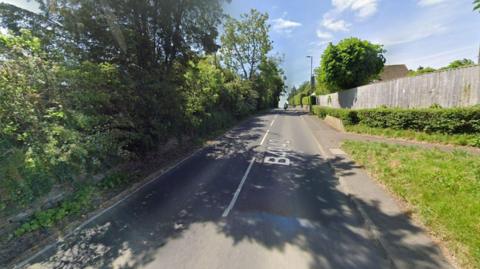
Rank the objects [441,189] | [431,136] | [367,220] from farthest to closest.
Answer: [431,136] < [441,189] < [367,220]

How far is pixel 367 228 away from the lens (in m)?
4.12

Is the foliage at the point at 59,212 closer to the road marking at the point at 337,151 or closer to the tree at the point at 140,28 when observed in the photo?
the tree at the point at 140,28

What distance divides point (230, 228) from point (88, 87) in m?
4.96

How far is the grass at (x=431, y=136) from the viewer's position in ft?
24.8

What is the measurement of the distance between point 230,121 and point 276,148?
→ 9.67 m

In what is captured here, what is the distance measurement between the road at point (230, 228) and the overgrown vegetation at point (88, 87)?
4.23 ft

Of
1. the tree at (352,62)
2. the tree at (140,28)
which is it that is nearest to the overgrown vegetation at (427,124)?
the tree at (352,62)

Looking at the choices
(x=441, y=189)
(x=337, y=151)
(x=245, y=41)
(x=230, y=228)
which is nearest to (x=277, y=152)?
(x=337, y=151)

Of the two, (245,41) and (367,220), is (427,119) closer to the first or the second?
(367,220)

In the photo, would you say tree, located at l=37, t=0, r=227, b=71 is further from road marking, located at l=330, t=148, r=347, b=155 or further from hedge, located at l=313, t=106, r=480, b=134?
hedge, located at l=313, t=106, r=480, b=134

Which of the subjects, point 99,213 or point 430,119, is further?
point 430,119

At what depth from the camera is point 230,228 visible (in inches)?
166

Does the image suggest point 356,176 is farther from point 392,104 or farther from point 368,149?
point 392,104

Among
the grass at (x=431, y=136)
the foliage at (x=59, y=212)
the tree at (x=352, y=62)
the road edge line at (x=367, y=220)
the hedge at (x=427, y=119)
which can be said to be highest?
the tree at (x=352, y=62)
